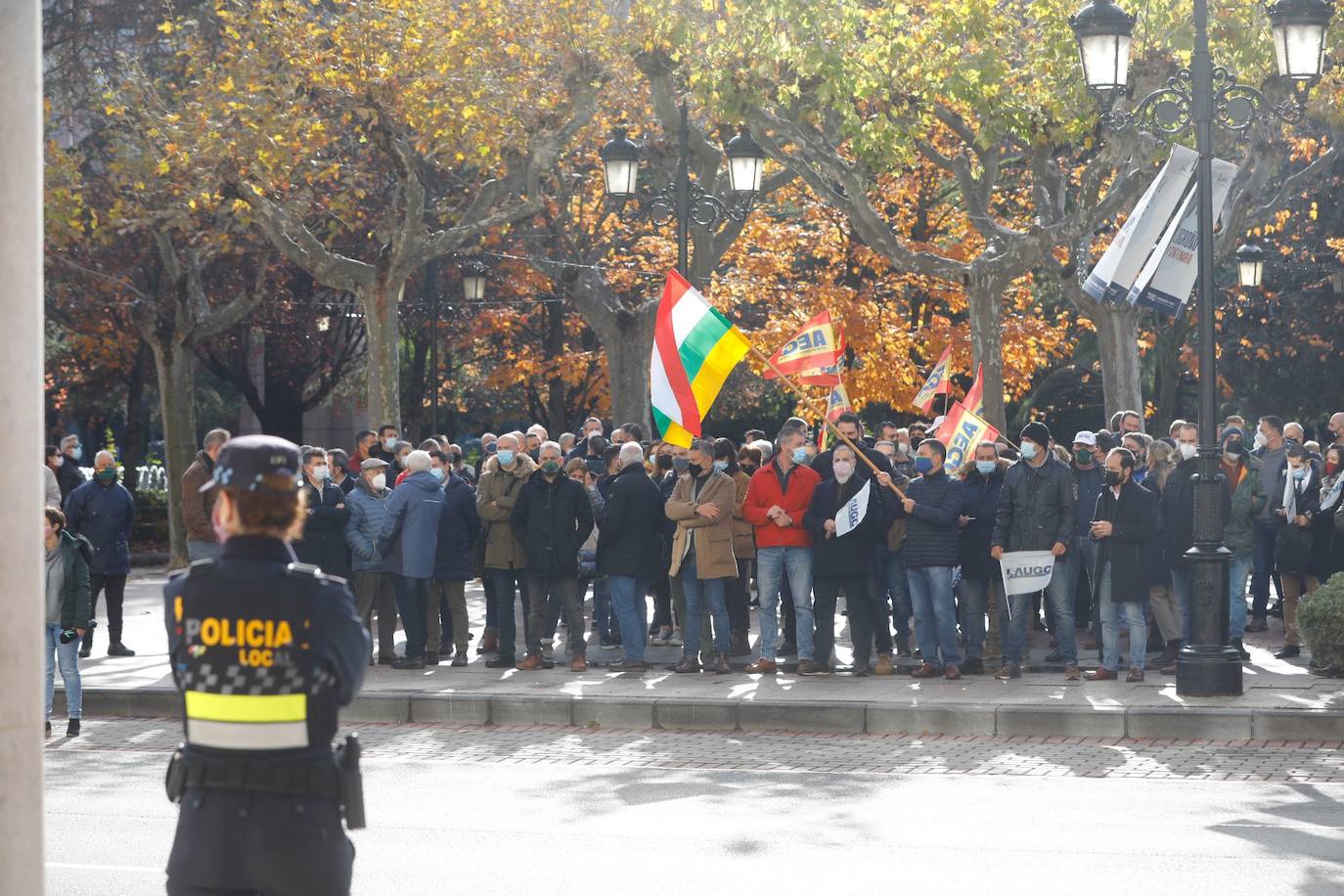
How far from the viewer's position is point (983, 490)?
45.9ft

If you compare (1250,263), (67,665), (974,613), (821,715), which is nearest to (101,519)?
(67,665)

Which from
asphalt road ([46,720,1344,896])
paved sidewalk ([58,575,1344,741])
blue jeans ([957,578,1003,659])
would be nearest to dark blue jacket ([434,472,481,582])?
paved sidewalk ([58,575,1344,741])

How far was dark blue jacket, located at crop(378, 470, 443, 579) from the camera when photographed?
1497 centimetres

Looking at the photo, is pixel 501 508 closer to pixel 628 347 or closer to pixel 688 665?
pixel 688 665

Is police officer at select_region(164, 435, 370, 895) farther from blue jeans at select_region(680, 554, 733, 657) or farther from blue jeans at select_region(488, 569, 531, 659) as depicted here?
blue jeans at select_region(488, 569, 531, 659)

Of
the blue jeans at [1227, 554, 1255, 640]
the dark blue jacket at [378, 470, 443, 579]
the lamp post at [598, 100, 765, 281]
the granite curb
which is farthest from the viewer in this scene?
the lamp post at [598, 100, 765, 281]

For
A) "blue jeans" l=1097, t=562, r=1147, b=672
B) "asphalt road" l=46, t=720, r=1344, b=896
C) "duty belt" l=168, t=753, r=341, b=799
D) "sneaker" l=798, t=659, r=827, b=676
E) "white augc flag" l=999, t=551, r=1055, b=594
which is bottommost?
"asphalt road" l=46, t=720, r=1344, b=896

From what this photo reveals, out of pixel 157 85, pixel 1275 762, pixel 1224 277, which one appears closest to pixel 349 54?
pixel 157 85

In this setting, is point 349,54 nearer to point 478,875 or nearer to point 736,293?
point 736,293

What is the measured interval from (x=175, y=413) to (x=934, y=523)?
18992 mm

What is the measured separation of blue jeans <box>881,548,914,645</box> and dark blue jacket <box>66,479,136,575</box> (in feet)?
22.4

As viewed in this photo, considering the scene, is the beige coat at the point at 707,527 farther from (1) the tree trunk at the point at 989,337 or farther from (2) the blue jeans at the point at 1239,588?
(1) the tree trunk at the point at 989,337

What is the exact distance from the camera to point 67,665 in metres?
12.4

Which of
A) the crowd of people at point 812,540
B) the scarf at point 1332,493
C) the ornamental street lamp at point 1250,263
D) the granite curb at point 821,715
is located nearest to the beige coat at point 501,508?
the crowd of people at point 812,540
